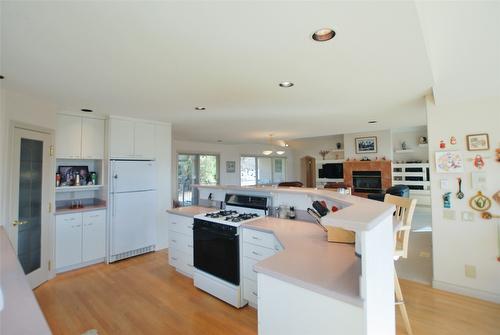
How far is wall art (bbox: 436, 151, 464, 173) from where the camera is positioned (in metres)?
2.69

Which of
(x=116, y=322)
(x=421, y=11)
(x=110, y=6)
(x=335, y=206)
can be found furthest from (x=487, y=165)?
(x=116, y=322)

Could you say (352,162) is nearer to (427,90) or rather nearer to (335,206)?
(427,90)

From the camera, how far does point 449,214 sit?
2.76 meters

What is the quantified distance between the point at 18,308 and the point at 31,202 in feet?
8.91

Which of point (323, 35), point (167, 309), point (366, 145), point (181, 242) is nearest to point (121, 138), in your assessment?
point (181, 242)

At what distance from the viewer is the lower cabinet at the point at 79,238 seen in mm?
3354

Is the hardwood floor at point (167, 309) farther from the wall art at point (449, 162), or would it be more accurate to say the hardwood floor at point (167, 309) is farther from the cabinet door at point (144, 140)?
the cabinet door at point (144, 140)

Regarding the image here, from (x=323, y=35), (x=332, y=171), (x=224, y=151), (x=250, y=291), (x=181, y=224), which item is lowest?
(x=250, y=291)

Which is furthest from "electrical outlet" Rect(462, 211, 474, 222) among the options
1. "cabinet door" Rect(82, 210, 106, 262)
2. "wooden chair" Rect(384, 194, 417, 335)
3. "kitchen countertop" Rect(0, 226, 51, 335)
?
"cabinet door" Rect(82, 210, 106, 262)

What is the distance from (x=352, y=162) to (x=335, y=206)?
20.0 ft

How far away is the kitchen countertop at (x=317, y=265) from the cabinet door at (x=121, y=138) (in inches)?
115

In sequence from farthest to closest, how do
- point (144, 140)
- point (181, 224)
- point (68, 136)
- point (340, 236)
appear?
1. point (144, 140)
2. point (68, 136)
3. point (181, 224)
4. point (340, 236)

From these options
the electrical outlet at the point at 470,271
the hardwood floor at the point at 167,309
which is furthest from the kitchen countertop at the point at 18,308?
the electrical outlet at the point at 470,271

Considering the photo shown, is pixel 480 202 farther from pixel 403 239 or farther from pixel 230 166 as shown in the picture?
pixel 230 166
